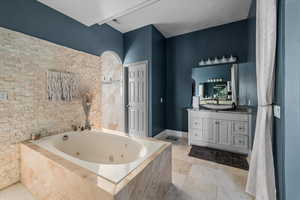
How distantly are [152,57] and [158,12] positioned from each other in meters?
0.94

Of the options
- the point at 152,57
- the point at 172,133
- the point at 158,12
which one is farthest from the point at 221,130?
the point at 158,12

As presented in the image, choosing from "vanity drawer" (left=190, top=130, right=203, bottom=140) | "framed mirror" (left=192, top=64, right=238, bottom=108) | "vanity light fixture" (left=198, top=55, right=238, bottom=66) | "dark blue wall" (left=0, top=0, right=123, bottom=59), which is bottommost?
"vanity drawer" (left=190, top=130, right=203, bottom=140)

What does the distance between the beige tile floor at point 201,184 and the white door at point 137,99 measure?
1340 mm

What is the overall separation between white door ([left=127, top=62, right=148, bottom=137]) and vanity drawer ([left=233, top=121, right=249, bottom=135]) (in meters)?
2.00

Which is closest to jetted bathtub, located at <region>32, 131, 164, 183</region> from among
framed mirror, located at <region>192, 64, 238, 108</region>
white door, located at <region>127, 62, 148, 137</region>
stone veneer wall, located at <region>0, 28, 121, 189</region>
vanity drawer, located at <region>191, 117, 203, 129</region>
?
stone veneer wall, located at <region>0, 28, 121, 189</region>

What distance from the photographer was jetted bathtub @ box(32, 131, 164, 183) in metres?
1.60

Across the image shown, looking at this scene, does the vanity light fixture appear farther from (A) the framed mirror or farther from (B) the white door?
(B) the white door

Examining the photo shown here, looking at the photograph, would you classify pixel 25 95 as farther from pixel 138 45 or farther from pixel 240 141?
pixel 240 141

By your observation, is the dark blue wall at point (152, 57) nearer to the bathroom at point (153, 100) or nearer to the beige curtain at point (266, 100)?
the bathroom at point (153, 100)

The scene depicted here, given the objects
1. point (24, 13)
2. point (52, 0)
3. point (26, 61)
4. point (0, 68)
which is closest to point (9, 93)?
point (0, 68)

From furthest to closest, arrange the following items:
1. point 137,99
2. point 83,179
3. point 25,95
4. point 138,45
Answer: point 137,99 → point 138,45 → point 25,95 → point 83,179

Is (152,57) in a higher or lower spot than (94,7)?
lower

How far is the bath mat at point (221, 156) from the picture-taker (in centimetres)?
215

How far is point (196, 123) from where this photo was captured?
112 inches
